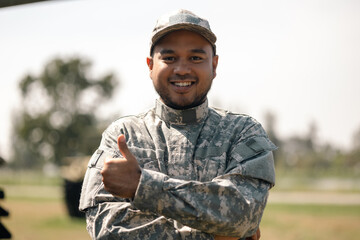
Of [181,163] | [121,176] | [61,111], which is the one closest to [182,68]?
[181,163]

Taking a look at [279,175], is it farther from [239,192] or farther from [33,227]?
[239,192]

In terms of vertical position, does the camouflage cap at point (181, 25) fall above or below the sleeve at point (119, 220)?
above

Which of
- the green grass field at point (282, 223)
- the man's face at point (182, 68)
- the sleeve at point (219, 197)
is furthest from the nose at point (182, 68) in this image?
the green grass field at point (282, 223)

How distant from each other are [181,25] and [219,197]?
32.6 inches

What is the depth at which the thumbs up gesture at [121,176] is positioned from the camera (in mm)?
2113

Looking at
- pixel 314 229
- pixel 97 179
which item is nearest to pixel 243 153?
pixel 97 179

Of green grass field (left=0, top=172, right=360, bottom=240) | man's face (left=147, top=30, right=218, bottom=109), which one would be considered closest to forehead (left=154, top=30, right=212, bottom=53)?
man's face (left=147, top=30, right=218, bottom=109)

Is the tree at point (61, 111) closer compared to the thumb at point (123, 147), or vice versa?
the thumb at point (123, 147)

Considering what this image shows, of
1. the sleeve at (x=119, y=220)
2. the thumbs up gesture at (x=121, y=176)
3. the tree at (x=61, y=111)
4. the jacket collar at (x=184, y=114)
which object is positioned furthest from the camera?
the tree at (x=61, y=111)

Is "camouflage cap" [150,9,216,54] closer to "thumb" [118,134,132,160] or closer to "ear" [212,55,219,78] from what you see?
"ear" [212,55,219,78]

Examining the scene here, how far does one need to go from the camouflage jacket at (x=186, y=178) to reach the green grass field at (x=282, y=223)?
790 cm

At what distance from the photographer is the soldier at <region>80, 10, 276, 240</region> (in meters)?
2.14

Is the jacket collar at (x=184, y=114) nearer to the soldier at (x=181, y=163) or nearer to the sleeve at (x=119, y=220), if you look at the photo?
the soldier at (x=181, y=163)

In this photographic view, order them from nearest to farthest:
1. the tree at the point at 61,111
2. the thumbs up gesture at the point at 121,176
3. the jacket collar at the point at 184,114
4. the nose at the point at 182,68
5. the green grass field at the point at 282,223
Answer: the thumbs up gesture at the point at 121,176 → the nose at the point at 182,68 → the jacket collar at the point at 184,114 → the green grass field at the point at 282,223 → the tree at the point at 61,111
